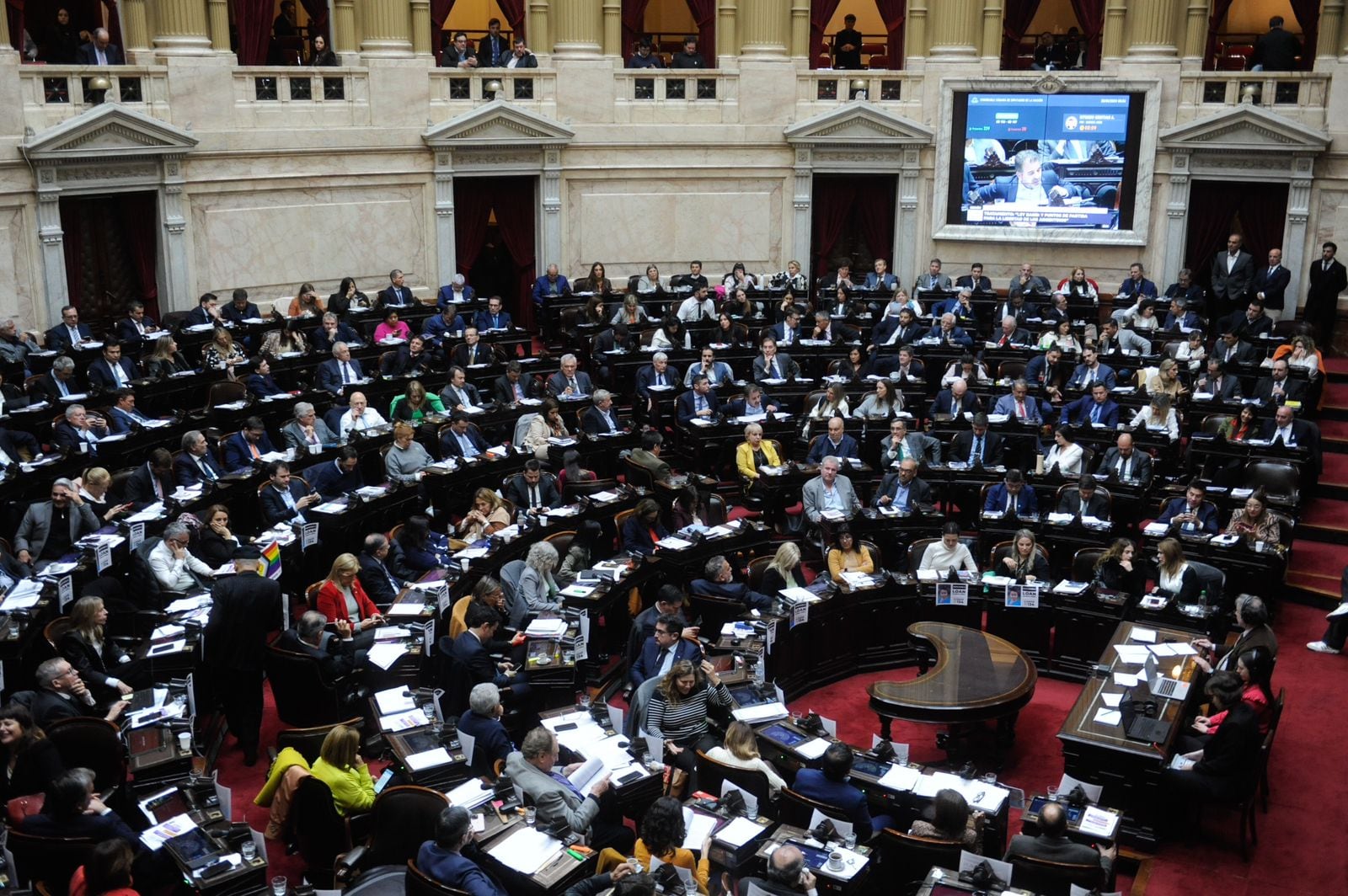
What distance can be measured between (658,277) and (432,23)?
5610mm

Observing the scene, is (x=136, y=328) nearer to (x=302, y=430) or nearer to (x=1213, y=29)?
(x=302, y=430)

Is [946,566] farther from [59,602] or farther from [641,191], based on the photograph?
[641,191]

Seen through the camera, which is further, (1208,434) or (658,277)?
(658,277)

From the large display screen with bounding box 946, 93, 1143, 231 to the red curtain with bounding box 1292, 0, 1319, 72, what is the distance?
143 inches

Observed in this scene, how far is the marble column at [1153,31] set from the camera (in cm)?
2172

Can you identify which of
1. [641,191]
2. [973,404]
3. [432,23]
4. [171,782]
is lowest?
[171,782]

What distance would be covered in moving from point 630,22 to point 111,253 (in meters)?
9.88

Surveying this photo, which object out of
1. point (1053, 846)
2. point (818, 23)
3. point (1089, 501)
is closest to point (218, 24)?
point (818, 23)

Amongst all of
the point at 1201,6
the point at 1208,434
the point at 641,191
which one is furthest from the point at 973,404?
the point at 1201,6

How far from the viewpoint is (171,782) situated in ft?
27.8

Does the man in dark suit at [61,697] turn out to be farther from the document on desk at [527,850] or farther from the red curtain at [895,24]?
the red curtain at [895,24]

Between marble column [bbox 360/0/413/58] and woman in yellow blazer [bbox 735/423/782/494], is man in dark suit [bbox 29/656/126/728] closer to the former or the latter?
woman in yellow blazer [bbox 735/423/782/494]

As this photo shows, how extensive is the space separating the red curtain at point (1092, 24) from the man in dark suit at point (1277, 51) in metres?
2.63

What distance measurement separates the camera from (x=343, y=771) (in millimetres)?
8367
